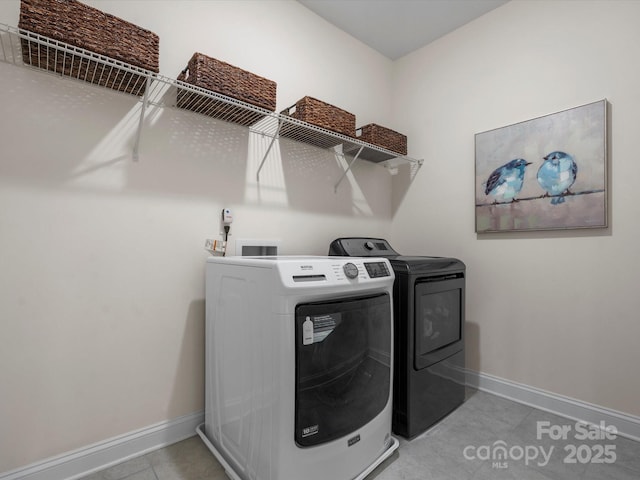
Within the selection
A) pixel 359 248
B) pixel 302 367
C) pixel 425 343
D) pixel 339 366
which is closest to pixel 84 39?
pixel 302 367

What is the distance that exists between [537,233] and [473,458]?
4.63ft

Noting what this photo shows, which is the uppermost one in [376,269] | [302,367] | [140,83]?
[140,83]

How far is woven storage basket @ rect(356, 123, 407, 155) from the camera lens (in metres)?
2.38

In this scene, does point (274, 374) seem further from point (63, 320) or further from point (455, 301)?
point (455, 301)

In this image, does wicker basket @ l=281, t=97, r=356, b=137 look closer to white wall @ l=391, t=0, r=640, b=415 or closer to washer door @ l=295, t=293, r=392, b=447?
white wall @ l=391, t=0, r=640, b=415

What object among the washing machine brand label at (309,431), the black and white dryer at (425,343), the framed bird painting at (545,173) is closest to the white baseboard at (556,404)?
the black and white dryer at (425,343)

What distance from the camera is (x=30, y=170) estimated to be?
131 cm

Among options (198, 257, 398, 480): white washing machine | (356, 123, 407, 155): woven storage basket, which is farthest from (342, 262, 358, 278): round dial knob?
(356, 123, 407, 155): woven storage basket

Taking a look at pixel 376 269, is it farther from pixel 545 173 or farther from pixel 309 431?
pixel 545 173

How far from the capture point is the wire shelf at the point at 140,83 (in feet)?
3.97

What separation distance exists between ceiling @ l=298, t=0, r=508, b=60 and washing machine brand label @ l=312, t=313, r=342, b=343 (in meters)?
2.26

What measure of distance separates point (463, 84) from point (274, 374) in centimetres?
253

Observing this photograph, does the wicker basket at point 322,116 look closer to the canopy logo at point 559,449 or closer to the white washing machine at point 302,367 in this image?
the white washing machine at point 302,367

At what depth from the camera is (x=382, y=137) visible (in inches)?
95.3
